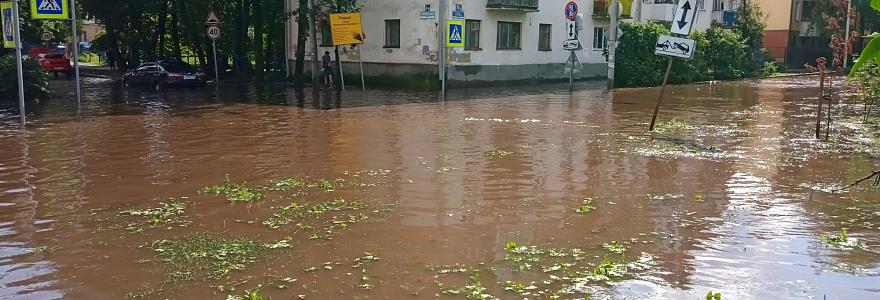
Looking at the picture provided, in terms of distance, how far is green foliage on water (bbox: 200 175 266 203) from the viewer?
920cm

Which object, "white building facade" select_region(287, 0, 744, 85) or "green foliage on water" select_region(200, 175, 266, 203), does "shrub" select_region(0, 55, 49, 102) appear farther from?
"green foliage on water" select_region(200, 175, 266, 203)

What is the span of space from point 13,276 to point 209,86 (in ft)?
89.2

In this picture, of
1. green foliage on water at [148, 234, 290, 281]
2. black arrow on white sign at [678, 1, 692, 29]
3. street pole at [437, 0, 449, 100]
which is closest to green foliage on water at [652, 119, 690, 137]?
black arrow on white sign at [678, 1, 692, 29]

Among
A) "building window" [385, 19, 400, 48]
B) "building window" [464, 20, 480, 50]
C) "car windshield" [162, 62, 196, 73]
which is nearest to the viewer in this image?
"car windshield" [162, 62, 196, 73]

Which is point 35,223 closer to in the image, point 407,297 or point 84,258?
point 84,258

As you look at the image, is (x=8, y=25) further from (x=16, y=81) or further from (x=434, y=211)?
(x=434, y=211)

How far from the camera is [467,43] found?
107 feet

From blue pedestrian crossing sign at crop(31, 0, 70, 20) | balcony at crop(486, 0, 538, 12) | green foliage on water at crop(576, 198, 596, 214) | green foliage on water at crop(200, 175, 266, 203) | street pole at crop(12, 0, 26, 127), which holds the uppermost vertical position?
balcony at crop(486, 0, 538, 12)

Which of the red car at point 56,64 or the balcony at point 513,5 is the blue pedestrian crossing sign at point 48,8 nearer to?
the balcony at point 513,5

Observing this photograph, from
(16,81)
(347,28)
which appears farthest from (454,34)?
(16,81)

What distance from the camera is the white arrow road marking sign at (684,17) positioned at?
14859mm

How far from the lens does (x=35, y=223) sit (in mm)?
8039

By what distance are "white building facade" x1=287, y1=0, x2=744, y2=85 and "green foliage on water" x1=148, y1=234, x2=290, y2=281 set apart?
23051 millimetres

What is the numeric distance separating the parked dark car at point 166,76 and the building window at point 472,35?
36.3 ft
